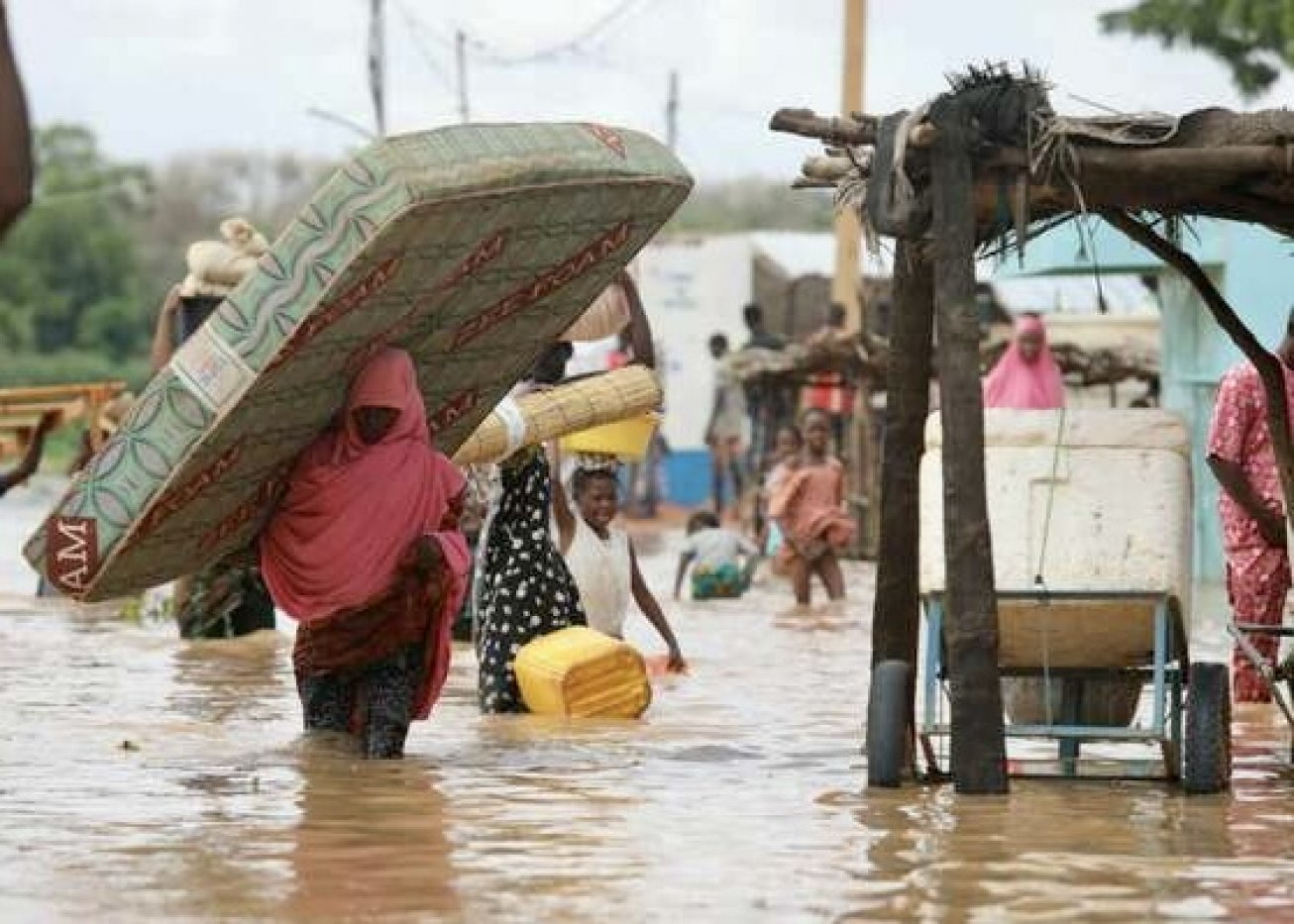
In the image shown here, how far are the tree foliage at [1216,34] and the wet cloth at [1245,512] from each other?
21.1 meters

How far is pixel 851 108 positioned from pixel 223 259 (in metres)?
14.9

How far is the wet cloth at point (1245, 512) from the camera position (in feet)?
45.6

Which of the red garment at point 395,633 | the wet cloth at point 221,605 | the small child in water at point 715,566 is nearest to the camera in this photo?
the red garment at point 395,633

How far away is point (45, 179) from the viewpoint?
91.4m

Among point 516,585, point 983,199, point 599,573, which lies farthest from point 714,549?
point 983,199

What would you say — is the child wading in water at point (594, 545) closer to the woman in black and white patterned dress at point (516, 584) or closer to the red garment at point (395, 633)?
the woman in black and white patterned dress at point (516, 584)

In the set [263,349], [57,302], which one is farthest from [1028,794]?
[57,302]

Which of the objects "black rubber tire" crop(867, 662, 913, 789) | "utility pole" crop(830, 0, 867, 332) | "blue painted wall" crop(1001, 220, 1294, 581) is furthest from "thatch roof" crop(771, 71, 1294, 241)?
"utility pole" crop(830, 0, 867, 332)

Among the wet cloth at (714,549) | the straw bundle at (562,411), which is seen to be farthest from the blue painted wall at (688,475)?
the straw bundle at (562,411)

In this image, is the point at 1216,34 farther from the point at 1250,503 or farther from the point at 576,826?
the point at 576,826

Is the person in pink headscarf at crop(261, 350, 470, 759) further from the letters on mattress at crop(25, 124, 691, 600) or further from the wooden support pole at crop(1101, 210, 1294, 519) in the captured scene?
the wooden support pole at crop(1101, 210, 1294, 519)

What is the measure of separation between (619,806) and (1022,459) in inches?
67.9

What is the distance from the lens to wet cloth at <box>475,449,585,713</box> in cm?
1455

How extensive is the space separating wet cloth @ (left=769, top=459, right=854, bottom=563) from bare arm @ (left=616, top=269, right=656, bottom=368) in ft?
25.1
